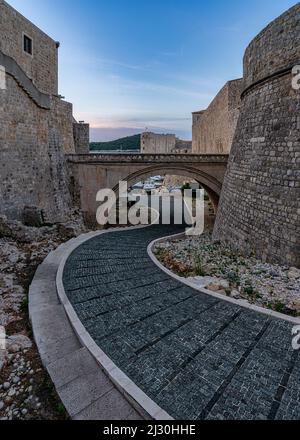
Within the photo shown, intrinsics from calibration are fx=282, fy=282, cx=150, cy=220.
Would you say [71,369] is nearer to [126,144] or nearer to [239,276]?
[239,276]

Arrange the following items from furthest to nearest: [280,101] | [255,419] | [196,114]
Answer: [196,114], [280,101], [255,419]

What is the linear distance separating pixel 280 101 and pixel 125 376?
7940mm

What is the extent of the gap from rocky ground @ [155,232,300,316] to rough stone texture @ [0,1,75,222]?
6.08 meters

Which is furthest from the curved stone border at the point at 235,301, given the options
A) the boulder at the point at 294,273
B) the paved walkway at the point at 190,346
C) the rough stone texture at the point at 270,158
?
the rough stone texture at the point at 270,158

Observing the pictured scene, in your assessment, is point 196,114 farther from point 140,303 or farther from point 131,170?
point 140,303

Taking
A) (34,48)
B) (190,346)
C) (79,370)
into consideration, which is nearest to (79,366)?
(79,370)

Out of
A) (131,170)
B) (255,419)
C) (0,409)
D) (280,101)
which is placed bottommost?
(0,409)

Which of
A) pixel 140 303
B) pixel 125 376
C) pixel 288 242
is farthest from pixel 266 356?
pixel 288 242

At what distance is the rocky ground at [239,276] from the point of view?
18.0 feet

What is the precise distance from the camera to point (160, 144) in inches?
1773

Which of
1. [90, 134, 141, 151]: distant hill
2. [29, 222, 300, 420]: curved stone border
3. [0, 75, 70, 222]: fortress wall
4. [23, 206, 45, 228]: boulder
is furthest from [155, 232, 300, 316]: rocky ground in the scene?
[90, 134, 141, 151]: distant hill

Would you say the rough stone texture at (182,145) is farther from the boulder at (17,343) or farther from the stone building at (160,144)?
the boulder at (17,343)

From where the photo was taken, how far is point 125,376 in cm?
337
